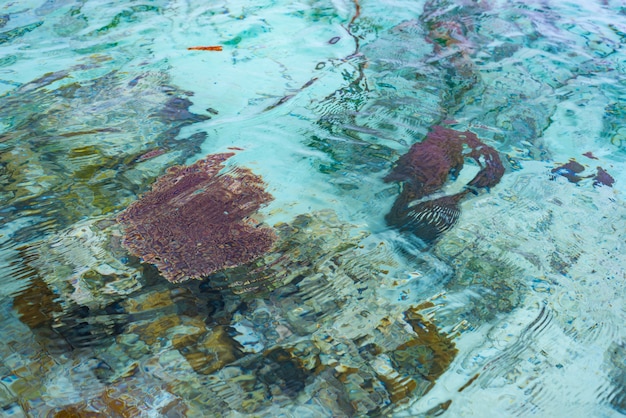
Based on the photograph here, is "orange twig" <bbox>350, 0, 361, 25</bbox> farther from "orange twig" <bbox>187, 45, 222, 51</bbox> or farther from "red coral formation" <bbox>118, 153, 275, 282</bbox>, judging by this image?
"red coral formation" <bbox>118, 153, 275, 282</bbox>

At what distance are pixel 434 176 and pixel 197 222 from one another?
1090mm

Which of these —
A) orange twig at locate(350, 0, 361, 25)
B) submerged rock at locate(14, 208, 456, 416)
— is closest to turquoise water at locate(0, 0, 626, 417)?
submerged rock at locate(14, 208, 456, 416)

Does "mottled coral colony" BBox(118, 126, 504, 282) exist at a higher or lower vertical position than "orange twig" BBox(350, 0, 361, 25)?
lower

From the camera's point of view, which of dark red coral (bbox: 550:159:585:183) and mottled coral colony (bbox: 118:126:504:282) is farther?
dark red coral (bbox: 550:159:585:183)

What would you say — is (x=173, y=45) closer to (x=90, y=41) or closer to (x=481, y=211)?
(x=90, y=41)

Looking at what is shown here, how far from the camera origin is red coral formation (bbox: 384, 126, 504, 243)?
208 cm

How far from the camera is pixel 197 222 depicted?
77.8 inches

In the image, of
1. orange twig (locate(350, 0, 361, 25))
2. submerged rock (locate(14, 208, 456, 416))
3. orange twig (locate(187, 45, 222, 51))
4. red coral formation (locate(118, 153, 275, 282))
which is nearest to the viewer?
submerged rock (locate(14, 208, 456, 416))

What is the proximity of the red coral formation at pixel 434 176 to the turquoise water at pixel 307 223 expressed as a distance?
2 centimetres

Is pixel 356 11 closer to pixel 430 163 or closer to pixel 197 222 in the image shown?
pixel 430 163

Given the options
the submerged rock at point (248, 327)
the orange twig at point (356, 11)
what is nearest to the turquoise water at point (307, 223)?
the submerged rock at point (248, 327)

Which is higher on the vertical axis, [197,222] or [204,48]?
[204,48]

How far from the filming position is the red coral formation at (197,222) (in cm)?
184

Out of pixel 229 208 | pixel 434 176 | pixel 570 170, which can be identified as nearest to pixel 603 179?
pixel 570 170
